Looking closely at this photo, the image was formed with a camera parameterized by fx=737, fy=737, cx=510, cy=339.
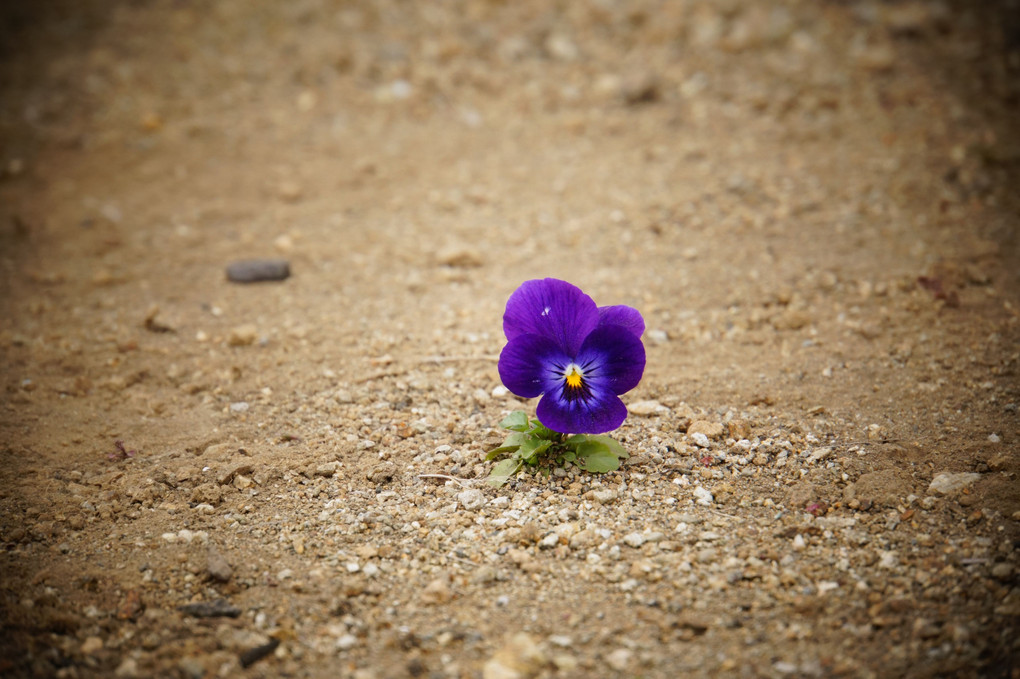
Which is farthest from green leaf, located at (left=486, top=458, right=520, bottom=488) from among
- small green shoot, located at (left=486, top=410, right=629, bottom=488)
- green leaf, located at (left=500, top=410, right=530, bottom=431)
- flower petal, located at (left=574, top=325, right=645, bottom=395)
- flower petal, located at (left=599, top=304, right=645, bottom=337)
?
flower petal, located at (left=599, top=304, right=645, bottom=337)

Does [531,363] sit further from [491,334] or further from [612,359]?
[491,334]

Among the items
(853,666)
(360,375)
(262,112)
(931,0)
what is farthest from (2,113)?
(931,0)

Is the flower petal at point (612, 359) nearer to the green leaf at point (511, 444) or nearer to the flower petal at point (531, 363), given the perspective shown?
the flower petal at point (531, 363)

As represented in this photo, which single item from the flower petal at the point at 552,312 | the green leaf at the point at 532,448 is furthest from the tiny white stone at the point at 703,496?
the flower petal at the point at 552,312

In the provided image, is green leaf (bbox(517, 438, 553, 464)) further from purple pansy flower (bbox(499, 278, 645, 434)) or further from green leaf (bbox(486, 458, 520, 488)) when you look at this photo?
purple pansy flower (bbox(499, 278, 645, 434))

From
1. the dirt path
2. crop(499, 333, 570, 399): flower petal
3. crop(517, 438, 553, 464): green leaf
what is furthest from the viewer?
crop(517, 438, 553, 464): green leaf

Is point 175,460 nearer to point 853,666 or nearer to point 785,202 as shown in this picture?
point 853,666
